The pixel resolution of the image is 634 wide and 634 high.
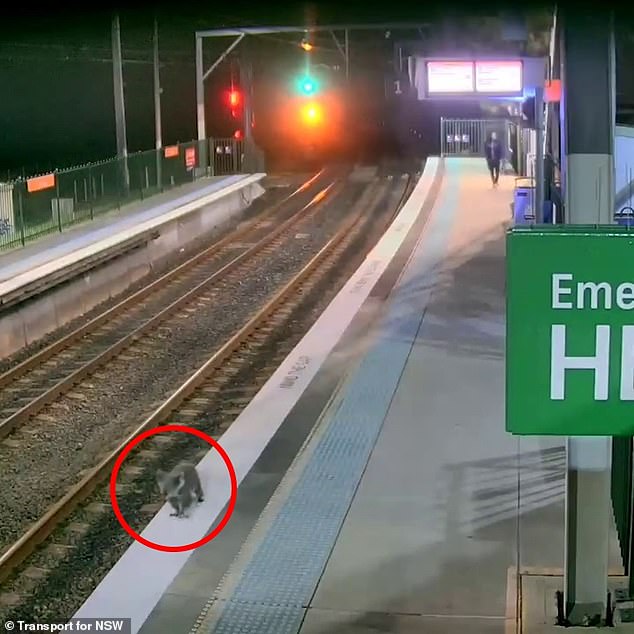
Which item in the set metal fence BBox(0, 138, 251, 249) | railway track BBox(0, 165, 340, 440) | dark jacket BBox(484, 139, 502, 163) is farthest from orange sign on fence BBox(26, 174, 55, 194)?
dark jacket BBox(484, 139, 502, 163)

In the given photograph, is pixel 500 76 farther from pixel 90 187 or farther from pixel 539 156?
pixel 90 187

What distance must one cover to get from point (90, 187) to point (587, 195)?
16.3 meters

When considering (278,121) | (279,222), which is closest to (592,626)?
(279,222)

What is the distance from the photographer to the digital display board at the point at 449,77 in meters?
13.1

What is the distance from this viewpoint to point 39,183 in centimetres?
1694

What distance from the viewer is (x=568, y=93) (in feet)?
14.0

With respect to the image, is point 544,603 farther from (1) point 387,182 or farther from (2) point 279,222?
(1) point 387,182

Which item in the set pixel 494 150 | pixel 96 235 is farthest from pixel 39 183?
pixel 494 150

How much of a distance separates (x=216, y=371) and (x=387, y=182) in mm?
17939

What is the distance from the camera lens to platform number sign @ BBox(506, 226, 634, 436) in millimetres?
3896

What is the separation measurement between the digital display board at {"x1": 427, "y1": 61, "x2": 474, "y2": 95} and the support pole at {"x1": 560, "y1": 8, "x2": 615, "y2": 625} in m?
8.93

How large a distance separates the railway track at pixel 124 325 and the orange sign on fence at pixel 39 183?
2620 mm

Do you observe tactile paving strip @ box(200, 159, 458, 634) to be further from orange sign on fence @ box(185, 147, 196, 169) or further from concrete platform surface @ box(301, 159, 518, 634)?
orange sign on fence @ box(185, 147, 196, 169)

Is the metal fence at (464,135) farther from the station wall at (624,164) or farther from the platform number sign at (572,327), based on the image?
the platform number sign at (572,327)
